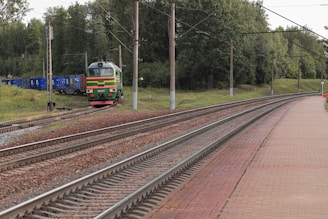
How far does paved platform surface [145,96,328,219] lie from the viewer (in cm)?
698

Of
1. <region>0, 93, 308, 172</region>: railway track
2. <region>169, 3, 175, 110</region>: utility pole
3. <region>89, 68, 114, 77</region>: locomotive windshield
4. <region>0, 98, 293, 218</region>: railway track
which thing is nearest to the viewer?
<region>0, 98, 293, 218</region>: railway track

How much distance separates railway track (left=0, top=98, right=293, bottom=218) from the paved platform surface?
Result: 17.9 inches

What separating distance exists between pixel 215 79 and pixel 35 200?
77.5m

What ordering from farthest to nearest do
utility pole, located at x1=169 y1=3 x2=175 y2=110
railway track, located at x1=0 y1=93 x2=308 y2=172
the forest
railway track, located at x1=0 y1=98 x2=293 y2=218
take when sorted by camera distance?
the forest → utility pole, located at x1=169 y1=3 x2=175 y2=110 → railway track, located at x1=0 y1=93 x2=308 y2=172 → railway track, located at x1=0 y1=98 x2=293 y2=218

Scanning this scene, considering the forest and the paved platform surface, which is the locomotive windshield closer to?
the forest

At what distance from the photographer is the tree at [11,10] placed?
186 ft

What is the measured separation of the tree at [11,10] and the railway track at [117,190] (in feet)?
161

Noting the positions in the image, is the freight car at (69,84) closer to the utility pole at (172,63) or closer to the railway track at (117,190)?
the utility pole at (172,63)

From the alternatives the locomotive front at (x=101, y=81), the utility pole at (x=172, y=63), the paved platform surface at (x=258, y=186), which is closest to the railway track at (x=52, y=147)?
the paved platform surface at (x=258, y=186)

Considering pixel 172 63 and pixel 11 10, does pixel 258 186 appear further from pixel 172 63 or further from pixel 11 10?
pixel 11 10

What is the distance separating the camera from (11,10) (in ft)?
187

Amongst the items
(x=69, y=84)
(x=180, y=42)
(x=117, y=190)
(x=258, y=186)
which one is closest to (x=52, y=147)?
(x=117, y=190)

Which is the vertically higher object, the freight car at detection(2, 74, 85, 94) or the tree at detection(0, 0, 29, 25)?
the tree at detection(0, 0, 29, 25)

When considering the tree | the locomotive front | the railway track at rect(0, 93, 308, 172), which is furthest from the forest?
the railway track at rect(0, 93, 308, 172)
